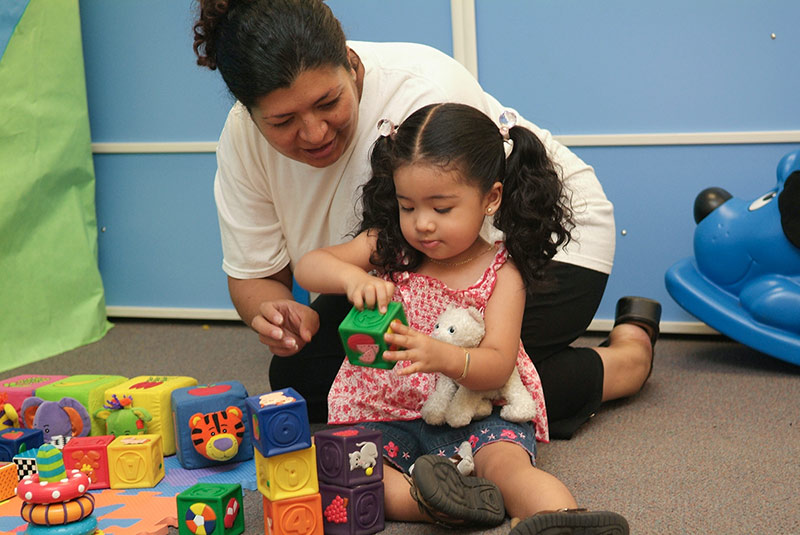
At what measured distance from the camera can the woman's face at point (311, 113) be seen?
1.11m

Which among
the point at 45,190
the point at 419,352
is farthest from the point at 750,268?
the point at 45,190

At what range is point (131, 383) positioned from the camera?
1.43 m

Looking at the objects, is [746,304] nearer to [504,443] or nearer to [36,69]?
[504,443]

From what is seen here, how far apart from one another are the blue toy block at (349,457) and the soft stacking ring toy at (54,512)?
29 centimetres

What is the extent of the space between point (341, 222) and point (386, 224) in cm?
15

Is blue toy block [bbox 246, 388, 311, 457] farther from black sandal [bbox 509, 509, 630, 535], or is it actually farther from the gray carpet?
black sandal [bbox 509, 509, 630, 535]

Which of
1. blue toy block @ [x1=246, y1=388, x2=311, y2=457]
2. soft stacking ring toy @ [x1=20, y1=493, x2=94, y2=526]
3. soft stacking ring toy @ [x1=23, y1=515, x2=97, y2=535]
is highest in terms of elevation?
blue toy block @ [x1=246, y1=388, x2=311, y2=457]

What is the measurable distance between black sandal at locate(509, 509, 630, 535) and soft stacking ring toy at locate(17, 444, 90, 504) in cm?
52

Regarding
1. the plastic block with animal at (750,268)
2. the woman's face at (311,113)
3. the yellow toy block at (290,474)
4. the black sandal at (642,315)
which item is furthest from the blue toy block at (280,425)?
the plastic block with animal at (750,268)

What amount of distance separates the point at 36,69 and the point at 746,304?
67.3 inches

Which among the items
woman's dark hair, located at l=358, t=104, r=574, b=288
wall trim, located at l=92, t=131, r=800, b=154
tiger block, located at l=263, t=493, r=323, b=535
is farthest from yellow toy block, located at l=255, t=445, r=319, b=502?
wall trim, located at l=92, t=131, r=800, b=154

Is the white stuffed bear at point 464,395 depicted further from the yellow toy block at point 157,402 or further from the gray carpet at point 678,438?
the yellow toy block at point 157,402

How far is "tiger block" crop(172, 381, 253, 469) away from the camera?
1.30m

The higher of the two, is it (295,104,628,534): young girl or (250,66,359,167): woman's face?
(250,66,359,167): woman's face
